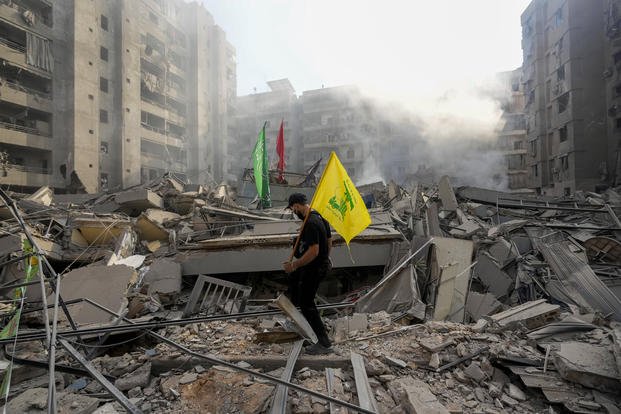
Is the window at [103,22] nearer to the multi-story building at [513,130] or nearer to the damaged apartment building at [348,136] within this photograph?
the damaged apartment building at [348,136]

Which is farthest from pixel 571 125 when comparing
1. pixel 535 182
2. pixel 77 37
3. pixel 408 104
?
pixel 77 37

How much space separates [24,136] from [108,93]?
8364mm

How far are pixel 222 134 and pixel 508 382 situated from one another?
145 feet

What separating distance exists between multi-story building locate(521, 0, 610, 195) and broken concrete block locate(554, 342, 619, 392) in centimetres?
2735

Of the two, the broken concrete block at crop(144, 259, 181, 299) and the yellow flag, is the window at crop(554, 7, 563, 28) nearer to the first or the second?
the yellow flag

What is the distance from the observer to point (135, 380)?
3449 mm

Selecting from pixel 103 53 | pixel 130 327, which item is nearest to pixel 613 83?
pixel 130 327

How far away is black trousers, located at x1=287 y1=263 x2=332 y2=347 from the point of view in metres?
3.77

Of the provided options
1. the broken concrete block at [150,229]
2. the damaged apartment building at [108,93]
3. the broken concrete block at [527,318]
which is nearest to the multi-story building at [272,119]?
the damaged apartment building at [108,93]

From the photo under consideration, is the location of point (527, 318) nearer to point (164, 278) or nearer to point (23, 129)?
point (164, 278)

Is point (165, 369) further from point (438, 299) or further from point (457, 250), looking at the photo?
point (457, 250)

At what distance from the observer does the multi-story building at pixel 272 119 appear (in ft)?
179

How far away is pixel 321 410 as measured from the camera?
2852 millimetres

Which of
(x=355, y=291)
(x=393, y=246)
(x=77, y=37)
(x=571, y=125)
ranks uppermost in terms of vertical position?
(x=77, y=37)
